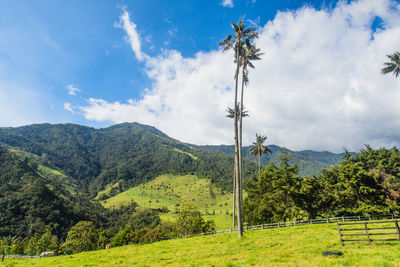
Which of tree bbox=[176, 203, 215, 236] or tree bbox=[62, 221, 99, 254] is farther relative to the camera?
tree bbox=[62, 221, 99, 254]

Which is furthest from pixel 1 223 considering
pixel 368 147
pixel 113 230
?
pixel 368 147

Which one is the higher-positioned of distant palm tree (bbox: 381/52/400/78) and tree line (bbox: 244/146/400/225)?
distant palm tree (bbox: 381/52/400/78)

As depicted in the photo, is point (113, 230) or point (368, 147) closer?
point (368, 147)

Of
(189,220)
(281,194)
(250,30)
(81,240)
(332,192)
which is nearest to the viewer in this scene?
(250,30)

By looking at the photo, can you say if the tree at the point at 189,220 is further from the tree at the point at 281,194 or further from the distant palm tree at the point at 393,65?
the distant palm tree at the point at 393,65

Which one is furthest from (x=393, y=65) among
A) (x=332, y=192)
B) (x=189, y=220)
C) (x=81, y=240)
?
(x=81, y=240)

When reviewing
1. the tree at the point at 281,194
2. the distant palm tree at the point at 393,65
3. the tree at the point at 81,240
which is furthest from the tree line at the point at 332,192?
the tree at the point at 81,240

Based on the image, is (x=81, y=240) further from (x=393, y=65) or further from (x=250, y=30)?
(x=393, y=65)

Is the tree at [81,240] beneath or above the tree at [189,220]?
beneath

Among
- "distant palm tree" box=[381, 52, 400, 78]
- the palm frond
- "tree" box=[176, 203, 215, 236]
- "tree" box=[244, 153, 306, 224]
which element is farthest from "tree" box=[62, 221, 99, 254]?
"distant palm tree" box=[381, 52, 400, 78]

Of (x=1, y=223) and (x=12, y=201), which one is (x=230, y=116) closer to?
(x=1, y=223)

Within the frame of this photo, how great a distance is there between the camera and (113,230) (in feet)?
595

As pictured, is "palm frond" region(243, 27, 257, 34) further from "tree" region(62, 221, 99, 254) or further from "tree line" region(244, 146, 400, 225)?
"tree" region(62, 221, 99, 254)

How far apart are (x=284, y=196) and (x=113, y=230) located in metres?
185
